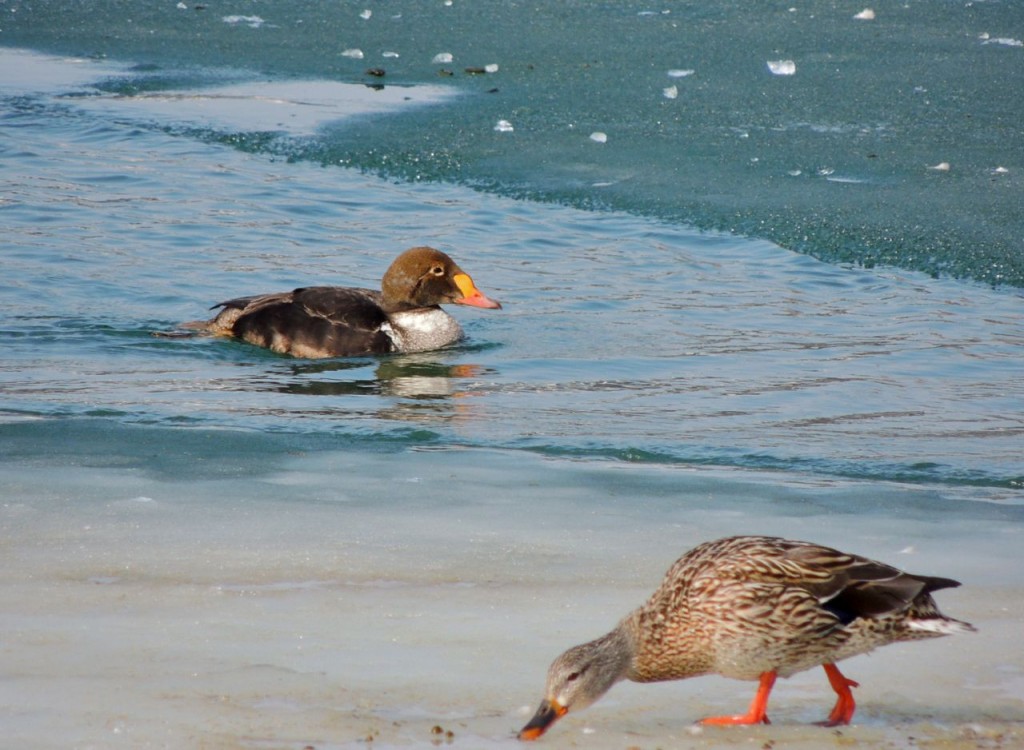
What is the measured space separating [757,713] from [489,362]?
224 inches

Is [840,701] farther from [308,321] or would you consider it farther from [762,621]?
[308,321]

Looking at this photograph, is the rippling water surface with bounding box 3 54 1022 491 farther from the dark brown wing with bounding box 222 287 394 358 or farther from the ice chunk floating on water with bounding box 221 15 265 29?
the ice chunk floating on water with bounding box 221 15 265 29

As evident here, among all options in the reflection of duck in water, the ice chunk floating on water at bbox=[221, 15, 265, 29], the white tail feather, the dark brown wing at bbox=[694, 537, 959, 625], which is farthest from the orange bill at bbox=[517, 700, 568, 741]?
the ice chunk floating on water at bbox=[221, 15, 265, 29]

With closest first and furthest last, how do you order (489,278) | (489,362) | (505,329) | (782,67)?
(489,362), (505,329), (489,278), (782,67)

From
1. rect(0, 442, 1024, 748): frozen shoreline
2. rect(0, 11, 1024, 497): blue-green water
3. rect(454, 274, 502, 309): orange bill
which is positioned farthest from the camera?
rect(454, 274, 502, 309): orange bill

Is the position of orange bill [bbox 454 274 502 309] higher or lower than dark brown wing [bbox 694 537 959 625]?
higher

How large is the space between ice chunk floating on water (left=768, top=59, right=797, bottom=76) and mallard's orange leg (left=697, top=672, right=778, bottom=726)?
478 inches

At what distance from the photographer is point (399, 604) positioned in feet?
16.4

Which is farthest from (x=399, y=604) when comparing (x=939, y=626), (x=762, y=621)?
(x=939, y=626)

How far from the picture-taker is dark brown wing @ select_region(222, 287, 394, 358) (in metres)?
9.91

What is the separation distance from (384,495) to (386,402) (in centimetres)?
240

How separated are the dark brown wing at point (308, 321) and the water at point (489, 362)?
190 millimetres

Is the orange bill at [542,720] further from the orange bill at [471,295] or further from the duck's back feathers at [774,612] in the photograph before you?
the orange bill at [471,295]

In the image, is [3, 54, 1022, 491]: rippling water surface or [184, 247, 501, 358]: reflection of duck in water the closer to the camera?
[3, 54, 1022, 491]: rippling water surface
